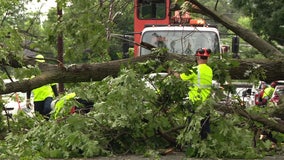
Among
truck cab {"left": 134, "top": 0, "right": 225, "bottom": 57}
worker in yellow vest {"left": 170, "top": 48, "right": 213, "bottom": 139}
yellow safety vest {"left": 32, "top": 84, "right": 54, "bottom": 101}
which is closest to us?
worker in yellow vest {"left": 170, "top": 48, "right": 213, "bottom": 139}

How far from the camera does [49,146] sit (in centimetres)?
845

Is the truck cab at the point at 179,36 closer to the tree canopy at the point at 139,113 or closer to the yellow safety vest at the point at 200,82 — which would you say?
the tree canopy at the point at 139,113

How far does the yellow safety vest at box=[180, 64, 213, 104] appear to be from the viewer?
8.08 meters

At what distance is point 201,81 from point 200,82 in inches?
1.4

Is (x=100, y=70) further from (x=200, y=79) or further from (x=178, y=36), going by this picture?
(x=178, y=36)

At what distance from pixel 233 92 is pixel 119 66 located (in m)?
1.90

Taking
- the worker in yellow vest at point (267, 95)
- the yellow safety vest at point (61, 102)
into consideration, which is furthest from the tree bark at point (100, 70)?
the worker in yellow vest at point (267, 95)

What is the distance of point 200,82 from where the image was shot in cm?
829

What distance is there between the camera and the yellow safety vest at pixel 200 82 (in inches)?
318

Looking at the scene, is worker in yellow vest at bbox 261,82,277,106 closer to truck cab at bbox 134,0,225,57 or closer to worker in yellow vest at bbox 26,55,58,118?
truck cab at bbox 134,0,225,57

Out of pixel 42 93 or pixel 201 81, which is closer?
pixel 201 81

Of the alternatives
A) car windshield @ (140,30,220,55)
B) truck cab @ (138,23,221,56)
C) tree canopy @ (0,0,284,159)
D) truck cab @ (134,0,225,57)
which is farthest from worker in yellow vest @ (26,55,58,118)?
tree canopy @ (0,0,284,159)

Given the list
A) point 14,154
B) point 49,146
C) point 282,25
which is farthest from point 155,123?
point 282,25

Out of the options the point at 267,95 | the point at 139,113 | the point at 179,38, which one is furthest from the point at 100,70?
the point at 179,38
